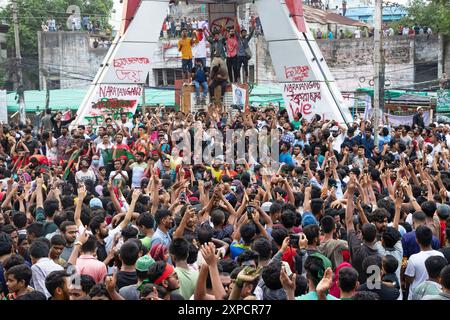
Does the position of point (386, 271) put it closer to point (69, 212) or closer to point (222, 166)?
point (69, 212)

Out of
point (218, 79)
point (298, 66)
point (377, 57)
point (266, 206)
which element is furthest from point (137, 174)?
point (298, 66)

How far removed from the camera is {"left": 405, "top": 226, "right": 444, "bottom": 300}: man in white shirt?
6.80m

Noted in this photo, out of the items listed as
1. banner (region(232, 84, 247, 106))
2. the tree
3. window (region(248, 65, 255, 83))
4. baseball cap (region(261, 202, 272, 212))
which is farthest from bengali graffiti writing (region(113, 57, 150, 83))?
the tree

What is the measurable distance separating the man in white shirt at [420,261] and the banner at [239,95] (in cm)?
1264

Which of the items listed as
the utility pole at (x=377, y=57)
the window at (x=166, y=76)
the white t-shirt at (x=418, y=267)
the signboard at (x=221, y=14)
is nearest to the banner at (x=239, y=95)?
the signboard at (x=221, y=14)

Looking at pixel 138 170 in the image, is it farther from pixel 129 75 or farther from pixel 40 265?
pixel 129 75

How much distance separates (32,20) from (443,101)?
26326 millimetres

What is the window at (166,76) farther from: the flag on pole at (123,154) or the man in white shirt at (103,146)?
the flag on pole at (123,154)

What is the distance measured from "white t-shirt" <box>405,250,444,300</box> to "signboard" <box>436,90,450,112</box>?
1940cm

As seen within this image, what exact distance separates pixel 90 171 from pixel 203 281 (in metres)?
7.50

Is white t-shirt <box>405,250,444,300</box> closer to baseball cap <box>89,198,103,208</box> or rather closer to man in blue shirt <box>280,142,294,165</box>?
baseball cap <box>89,198,103,208</box>

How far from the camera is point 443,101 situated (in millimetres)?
25578

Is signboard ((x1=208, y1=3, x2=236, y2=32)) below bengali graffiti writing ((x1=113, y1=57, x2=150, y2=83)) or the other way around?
the other way around

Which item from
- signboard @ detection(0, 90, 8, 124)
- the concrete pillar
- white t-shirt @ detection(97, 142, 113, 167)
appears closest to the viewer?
white t-shirt @ detection(97, 142, 113, 167)
